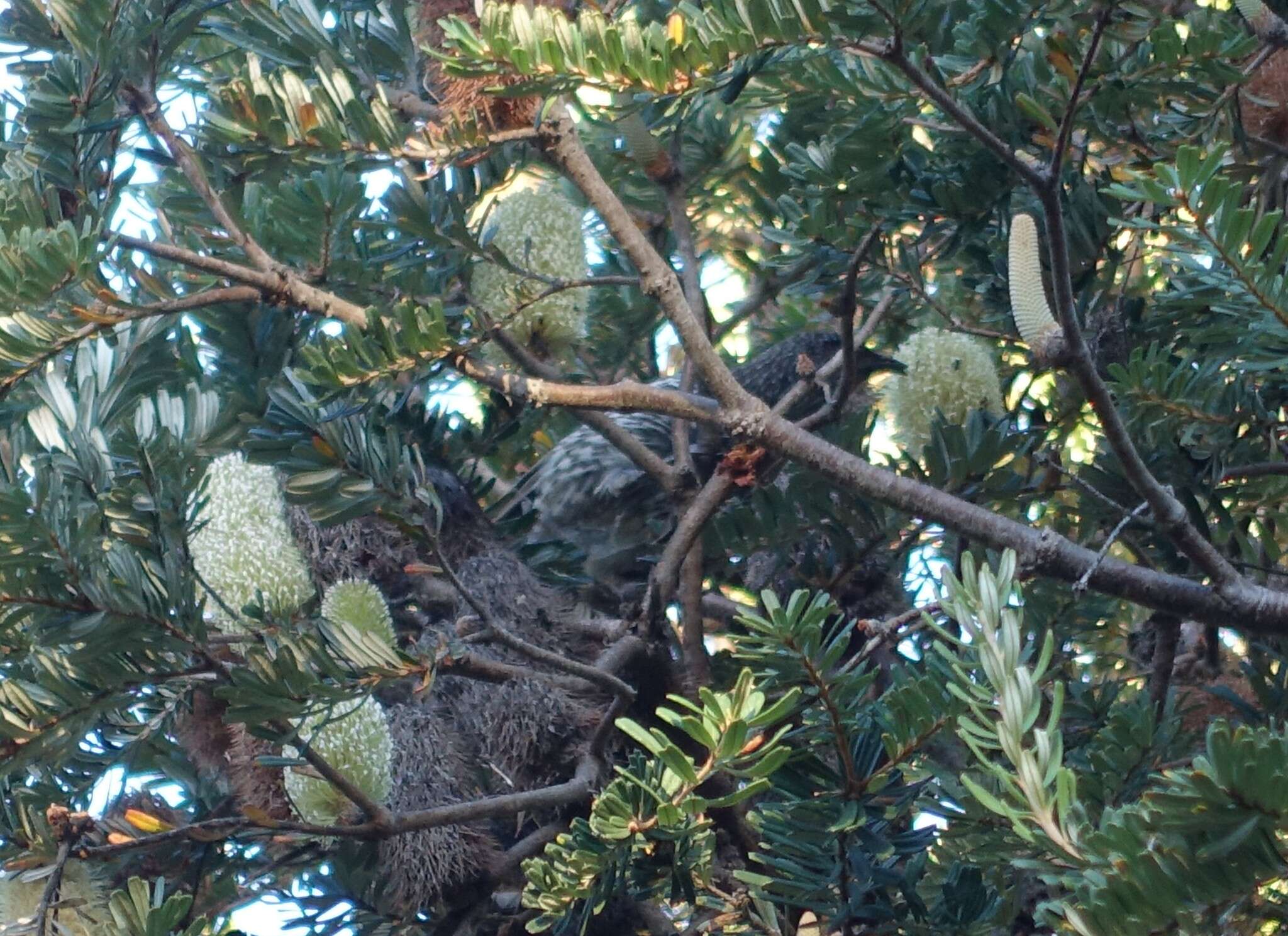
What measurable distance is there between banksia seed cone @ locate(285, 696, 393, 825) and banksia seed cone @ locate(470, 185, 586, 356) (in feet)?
1.52

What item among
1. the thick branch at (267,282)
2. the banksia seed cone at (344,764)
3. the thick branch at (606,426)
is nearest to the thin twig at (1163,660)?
the thick branch at (606,426)

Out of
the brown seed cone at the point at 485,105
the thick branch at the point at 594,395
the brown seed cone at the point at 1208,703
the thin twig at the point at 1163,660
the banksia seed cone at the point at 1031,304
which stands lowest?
the brown seed cone at the point at 1208,703

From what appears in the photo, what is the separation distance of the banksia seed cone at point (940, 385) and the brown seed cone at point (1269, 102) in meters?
0.39

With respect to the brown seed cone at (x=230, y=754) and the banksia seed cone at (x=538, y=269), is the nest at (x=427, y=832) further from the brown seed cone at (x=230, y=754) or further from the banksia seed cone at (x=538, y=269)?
the banksia seed cone at (x=538, y=269)

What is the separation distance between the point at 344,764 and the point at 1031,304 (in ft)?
2.27

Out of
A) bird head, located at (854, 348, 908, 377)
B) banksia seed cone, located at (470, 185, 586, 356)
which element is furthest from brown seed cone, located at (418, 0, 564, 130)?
bird head, located at (854, 348, 908, 377)

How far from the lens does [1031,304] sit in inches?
38.6

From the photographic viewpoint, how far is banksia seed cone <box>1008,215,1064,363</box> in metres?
0.97

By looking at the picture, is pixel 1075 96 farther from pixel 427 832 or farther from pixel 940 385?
pixel 427 832

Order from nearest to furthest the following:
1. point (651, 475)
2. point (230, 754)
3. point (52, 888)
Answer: point (52, 888), point (230, 754), point (651, 475)

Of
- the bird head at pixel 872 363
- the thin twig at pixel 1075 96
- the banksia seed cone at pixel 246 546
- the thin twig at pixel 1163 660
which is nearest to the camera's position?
the thin twig at pixel 1075 96

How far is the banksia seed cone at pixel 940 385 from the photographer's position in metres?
1.53

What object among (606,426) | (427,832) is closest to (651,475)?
(606,426)

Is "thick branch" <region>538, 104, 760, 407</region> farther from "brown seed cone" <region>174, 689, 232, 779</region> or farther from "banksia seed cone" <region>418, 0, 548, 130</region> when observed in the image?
"brown seed cone" <region>174, 689, 232, 779</region>
